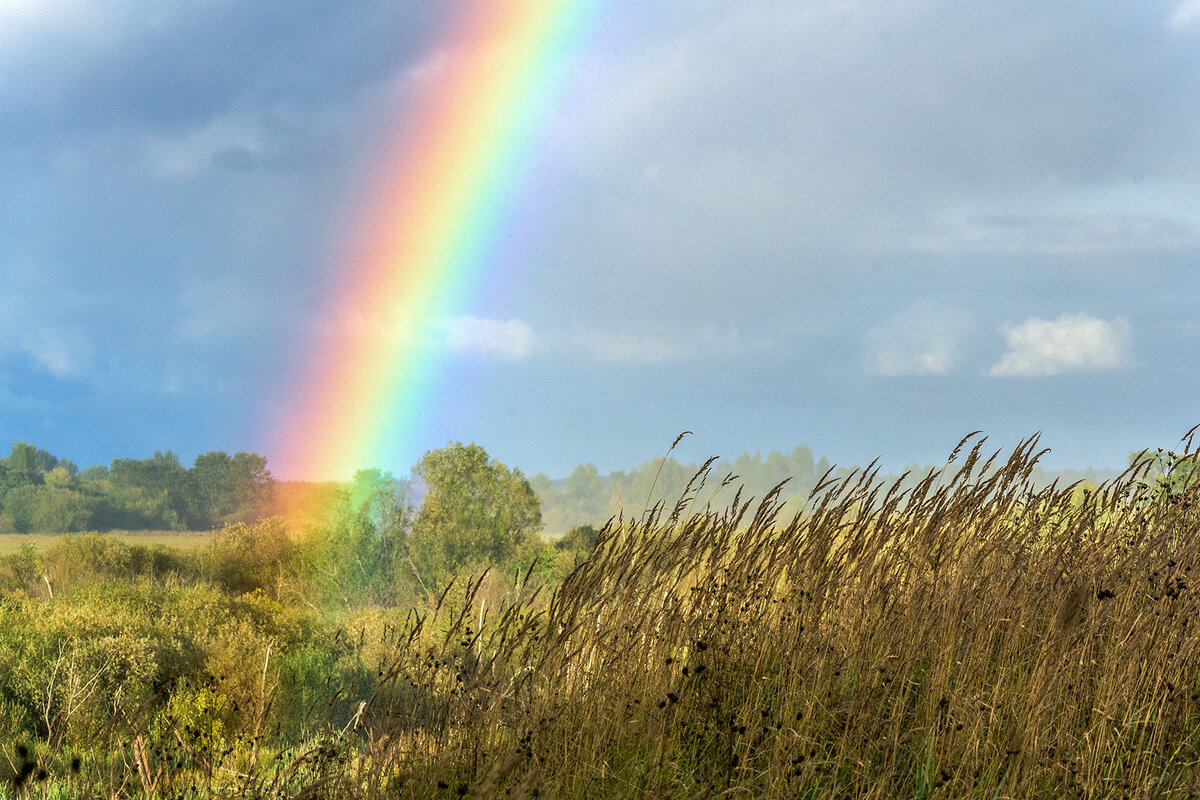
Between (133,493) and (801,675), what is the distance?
59.5 m

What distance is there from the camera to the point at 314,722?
477 inches

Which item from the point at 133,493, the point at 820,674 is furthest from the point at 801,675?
the point at 133,493

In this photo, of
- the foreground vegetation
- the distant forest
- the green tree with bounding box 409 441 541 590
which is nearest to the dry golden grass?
the foreground vegetation

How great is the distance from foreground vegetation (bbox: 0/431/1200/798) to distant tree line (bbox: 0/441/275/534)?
49.6m

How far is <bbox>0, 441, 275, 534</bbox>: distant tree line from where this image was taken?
50.3 meters

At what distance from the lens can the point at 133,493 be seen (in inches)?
2135

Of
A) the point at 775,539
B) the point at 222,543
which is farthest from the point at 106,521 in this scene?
the point at 775,539

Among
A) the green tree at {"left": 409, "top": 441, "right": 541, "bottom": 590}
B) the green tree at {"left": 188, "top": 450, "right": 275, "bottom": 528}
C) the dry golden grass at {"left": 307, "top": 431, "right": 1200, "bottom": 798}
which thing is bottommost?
the dry golden grass at {"left": 307, "top": 431, "right": 1200, "bottom": 798}

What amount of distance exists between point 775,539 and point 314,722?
10112 millimetres

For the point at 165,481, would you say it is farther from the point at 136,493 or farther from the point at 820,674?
the point at 820,674

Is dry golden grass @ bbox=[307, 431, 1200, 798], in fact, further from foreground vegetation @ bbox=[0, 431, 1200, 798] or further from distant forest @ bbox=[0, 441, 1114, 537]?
distant forest @ bbox=[0, 441, 1114, 537]

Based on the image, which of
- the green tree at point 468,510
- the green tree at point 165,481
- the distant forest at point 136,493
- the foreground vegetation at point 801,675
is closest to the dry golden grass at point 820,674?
the foreground vegetation at point 801,675

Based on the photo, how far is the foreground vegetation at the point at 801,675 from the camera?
2961 mm

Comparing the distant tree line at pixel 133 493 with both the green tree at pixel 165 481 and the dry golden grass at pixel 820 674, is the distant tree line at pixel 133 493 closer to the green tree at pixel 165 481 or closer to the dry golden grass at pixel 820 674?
the green tree at pixel 165 481
